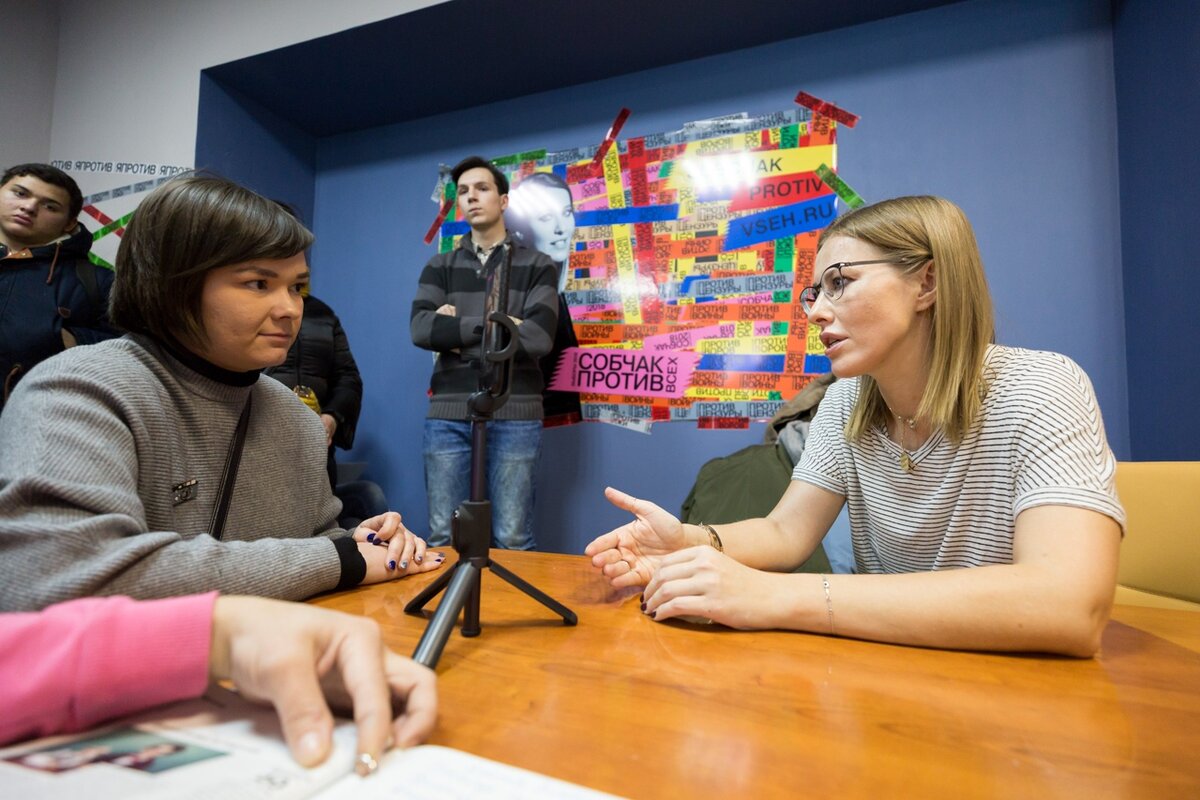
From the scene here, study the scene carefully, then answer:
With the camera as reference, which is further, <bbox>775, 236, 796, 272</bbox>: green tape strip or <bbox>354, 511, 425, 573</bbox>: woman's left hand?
<bbox>775, 236, 796, 272</bbox>: green tape strip

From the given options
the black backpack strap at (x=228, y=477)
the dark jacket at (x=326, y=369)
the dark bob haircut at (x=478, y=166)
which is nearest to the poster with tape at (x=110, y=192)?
the dark jacket at (x=326, y=369)

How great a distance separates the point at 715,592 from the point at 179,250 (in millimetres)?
856

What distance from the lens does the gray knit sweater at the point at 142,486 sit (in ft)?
1.91

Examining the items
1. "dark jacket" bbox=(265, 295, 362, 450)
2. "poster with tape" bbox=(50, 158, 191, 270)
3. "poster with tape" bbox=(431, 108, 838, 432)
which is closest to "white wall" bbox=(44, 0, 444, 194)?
"poster with tape" bbox=(50, 158, 191, 270)

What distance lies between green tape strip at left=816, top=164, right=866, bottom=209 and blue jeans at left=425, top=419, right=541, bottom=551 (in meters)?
1.53

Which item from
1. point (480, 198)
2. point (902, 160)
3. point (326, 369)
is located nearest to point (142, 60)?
point (326, 369)

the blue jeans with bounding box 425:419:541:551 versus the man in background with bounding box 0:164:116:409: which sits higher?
the man in background with bounding box 0:164:116:409

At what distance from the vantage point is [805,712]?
0.53m

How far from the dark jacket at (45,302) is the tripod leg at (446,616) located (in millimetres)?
2224

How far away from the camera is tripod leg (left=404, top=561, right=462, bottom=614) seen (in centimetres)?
76

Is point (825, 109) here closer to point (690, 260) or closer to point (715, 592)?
point (690, 260)

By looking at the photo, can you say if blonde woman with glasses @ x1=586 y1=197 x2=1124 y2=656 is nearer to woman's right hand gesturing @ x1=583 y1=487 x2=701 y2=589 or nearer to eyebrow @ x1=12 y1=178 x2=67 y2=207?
woman's right hand gesturing @ x1=583 y1=487 x2=701 y2=589

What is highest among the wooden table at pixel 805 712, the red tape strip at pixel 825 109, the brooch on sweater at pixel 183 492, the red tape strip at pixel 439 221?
the red tape strip at pixel 825 109

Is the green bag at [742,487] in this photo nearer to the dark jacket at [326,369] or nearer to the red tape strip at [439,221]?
the dark jacket at [326,369]
